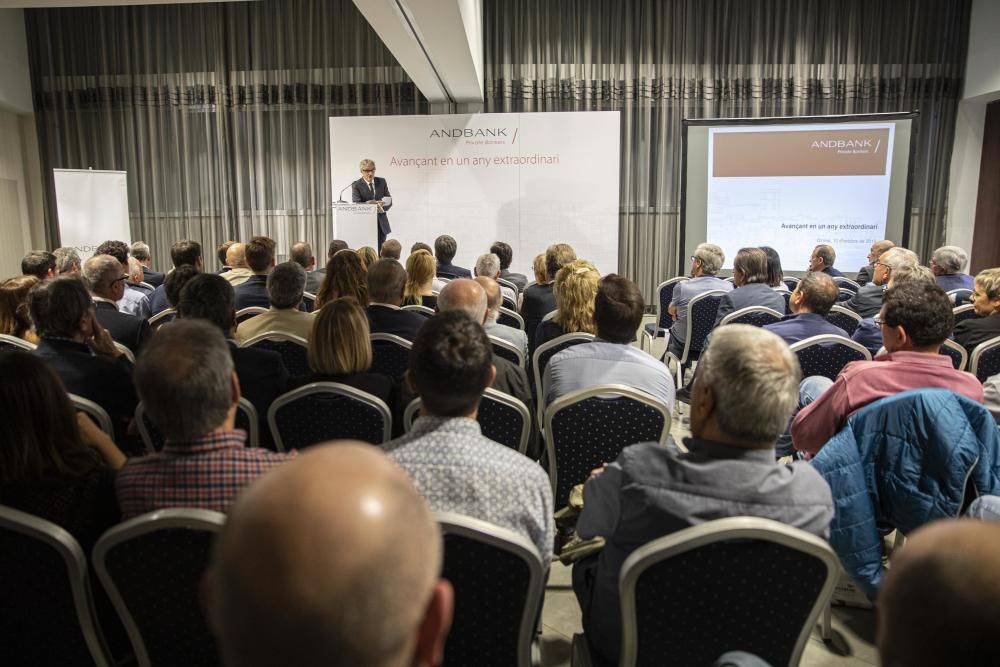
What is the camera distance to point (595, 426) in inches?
91.4

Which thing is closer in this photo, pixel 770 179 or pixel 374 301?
pixel 374 301

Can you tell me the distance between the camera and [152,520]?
1271 millimetres

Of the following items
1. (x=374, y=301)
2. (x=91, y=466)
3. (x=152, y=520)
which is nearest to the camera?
(x=152, y=520)

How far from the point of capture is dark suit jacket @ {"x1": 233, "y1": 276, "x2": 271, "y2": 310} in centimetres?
462

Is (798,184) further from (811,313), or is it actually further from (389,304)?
(389,304)

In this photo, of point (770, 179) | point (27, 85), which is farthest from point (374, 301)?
point (27, 85)

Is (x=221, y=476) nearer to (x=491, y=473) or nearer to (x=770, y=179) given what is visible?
(x=491, y=473)

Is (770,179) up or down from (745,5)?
down

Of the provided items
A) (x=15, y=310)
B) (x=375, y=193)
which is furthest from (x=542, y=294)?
(x=375, y=193)

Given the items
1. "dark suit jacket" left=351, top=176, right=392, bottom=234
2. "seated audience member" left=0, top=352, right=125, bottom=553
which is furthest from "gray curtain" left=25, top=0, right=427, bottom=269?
"seated audience member" left=0, top=352, right=125, bottom=553

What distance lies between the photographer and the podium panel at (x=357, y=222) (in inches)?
345

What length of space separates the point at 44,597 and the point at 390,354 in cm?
184

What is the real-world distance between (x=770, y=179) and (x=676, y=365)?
410 centimetres

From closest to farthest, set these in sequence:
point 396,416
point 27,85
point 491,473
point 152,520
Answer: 1. point 152,520
2. point 491,473
3. point 396,416
4. point 27,85
